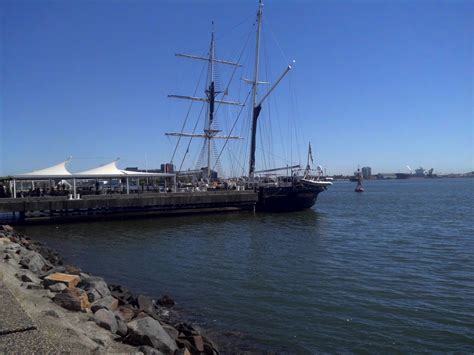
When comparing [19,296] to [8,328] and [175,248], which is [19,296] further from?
[175,248]

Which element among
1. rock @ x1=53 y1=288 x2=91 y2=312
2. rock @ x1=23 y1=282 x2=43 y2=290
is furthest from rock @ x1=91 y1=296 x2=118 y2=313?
rock @ x1=23 y1=282 x2=43 y2=290

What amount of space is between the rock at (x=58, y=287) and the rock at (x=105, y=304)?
44.4 inches

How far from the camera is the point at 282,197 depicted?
50906 millimetres

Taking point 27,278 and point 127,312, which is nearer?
point 127,312

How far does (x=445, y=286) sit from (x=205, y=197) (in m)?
32.4

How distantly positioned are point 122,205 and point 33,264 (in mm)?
26193

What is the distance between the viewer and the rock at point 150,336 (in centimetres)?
898

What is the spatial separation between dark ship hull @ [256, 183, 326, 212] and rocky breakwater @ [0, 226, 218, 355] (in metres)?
36.6

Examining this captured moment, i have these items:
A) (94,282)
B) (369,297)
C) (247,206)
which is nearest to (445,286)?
(369,297)

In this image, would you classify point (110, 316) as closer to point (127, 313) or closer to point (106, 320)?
point (106, 320)

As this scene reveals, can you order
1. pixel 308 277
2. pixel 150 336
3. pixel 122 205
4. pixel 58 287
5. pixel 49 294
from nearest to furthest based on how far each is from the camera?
pixel 150 336 < pixel 49 294 < pixel 58 287 < pixel 308 277 < pixel 122 205

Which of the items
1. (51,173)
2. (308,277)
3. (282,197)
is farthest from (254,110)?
(308,277)

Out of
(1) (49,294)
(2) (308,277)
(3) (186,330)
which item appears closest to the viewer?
(3) (186,330)

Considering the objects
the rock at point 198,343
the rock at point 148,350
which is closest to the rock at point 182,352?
the rock at point 148,350
